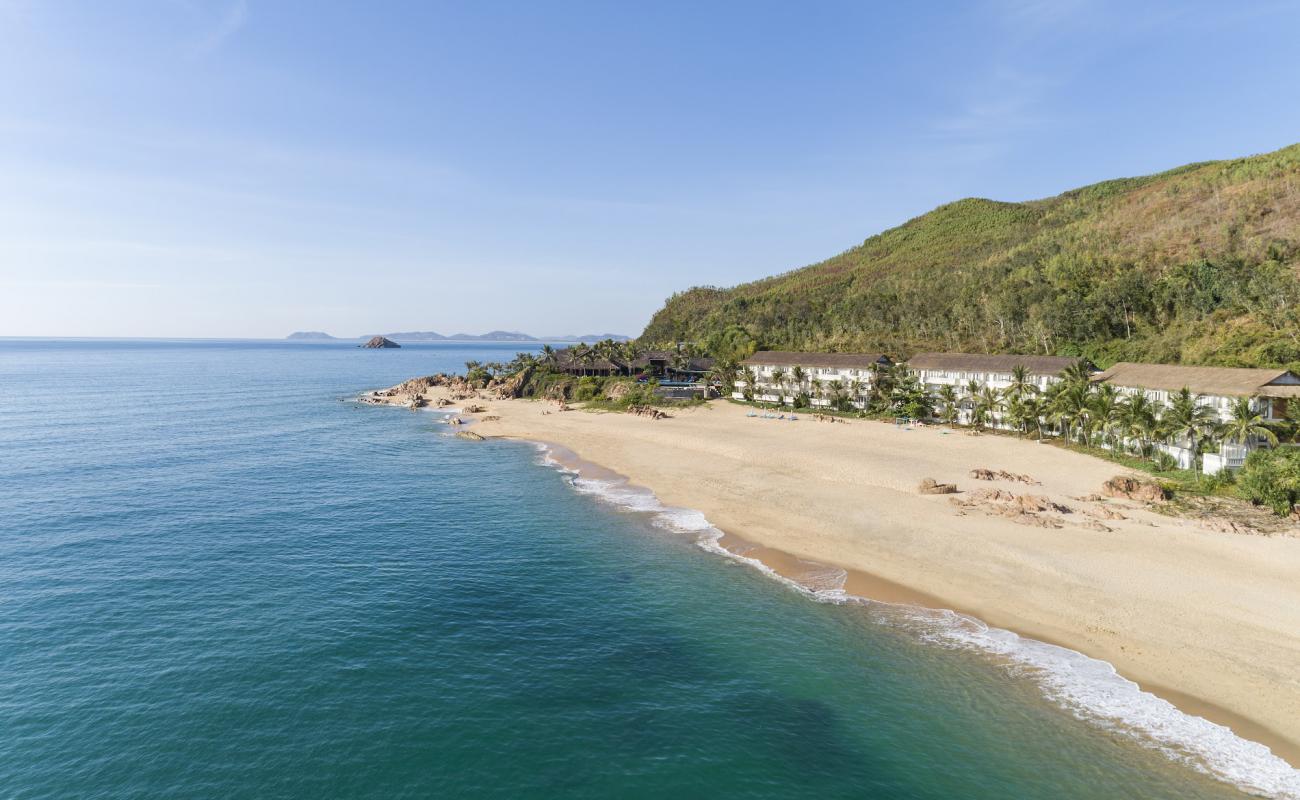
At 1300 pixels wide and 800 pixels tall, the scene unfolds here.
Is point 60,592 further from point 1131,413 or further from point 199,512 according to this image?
point 1131,413

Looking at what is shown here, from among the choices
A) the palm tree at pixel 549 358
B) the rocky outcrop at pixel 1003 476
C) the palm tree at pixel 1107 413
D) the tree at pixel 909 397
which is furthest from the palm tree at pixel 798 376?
the palm tree at pixel 549 358

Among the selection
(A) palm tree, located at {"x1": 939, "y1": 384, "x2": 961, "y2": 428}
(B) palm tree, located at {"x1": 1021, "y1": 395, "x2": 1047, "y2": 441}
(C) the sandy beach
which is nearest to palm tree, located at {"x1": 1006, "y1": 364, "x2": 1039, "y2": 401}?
(B) palm tree, located at {"x1": 1021, "y1": 395, "x2": 1047, "y2": 441}

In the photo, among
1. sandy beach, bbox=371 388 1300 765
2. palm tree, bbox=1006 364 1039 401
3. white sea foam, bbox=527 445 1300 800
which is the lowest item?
white sea foam, bbox=527 445 1300 800

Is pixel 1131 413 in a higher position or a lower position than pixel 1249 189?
lower

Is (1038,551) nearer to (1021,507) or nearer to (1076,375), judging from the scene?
(1021,507)

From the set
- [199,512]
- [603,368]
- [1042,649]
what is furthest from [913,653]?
[603,368]

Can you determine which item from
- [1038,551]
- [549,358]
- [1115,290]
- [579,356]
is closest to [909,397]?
[1115,290]

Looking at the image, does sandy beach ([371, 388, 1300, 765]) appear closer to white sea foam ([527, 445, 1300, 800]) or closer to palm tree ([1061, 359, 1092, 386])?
white sea foam ([527, 445, 1300, 800])

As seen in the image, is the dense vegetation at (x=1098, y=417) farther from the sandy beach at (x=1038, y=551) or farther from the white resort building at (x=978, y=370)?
the sandy beach at (x=1038, y=551)
